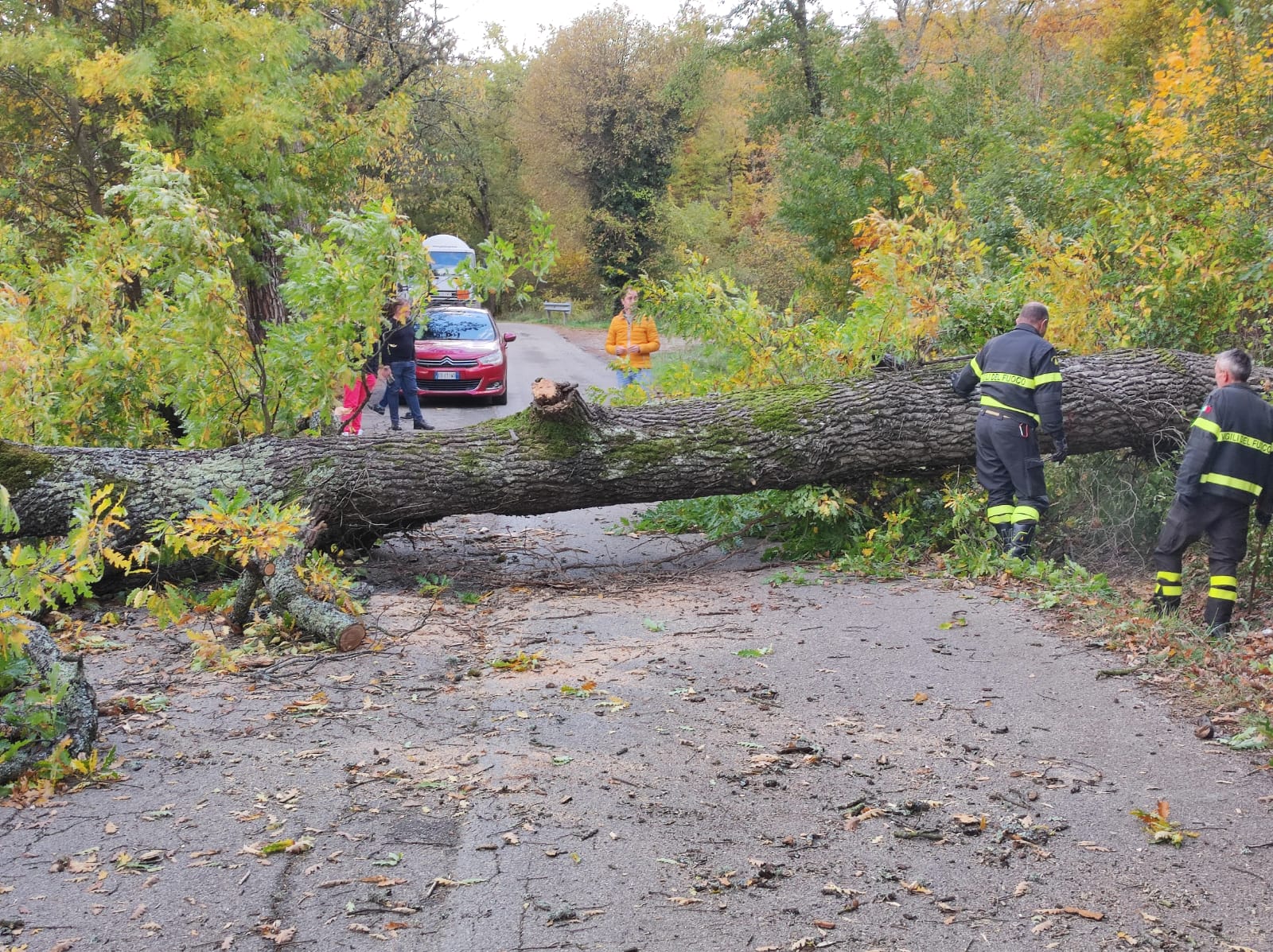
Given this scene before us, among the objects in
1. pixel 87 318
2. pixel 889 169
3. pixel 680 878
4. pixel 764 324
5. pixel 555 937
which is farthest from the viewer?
pixel 889 169

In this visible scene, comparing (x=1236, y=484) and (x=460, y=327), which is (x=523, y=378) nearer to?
(x=460, y=327)

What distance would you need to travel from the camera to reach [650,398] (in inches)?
421

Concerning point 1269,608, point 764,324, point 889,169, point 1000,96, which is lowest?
point 1269,608

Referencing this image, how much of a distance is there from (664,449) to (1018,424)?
263 centimetres

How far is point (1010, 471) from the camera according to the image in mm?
7824

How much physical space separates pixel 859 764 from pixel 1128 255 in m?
6.89

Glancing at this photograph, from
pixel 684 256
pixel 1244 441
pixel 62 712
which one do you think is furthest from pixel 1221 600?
pixel 62 712

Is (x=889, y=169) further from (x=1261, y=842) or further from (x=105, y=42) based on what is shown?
(x=1261, y=842)

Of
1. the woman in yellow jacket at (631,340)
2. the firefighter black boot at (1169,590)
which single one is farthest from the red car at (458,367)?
the firefighter black boot at (1169,590)

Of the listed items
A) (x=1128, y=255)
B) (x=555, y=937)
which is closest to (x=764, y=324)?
(x=1128, y=255)

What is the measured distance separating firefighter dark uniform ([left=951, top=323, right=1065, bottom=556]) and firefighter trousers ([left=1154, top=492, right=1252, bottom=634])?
1246mm

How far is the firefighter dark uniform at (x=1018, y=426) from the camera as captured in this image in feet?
25.4

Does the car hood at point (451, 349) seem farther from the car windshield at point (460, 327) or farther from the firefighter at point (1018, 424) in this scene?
the firefighter at point (1018, 424)

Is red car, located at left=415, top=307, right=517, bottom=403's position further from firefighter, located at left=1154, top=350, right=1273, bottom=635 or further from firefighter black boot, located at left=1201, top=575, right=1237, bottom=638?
firefighter black boot, located at left=1201, top=575, right=1237, bottom=638
